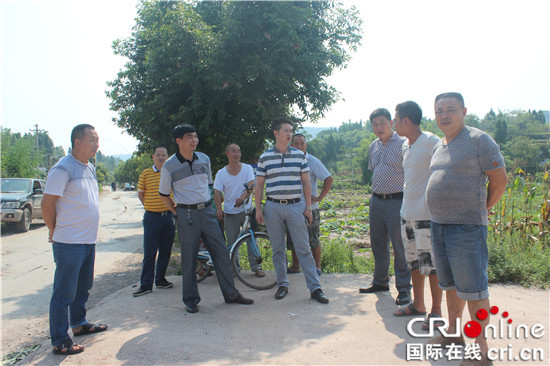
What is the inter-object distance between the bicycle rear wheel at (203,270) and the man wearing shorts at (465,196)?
379 cm

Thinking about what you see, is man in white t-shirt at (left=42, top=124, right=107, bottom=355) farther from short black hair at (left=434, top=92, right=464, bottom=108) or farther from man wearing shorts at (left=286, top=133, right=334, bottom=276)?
short black hair at (left=434, top=92, right=464, bottom=108)

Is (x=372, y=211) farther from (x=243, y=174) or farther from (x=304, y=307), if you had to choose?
(x=243, y=174)

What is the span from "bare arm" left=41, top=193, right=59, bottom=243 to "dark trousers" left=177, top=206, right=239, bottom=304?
4.53 ft

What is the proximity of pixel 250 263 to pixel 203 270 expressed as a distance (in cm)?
87

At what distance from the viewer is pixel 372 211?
4805 mm

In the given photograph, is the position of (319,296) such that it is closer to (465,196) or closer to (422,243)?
(422,243)

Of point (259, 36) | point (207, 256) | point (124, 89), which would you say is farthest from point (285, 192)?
point (124, 89)

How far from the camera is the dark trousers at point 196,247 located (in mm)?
4590

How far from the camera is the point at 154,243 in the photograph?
5574 millimetres

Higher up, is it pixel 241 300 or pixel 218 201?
pixel 218 201

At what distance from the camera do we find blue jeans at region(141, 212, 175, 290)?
5.50m

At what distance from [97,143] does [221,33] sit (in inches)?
156

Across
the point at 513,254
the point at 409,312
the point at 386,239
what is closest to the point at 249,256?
the point at 386,239

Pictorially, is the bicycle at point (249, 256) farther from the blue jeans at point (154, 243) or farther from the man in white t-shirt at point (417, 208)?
the man in white t-shirt at point (417, 208)
